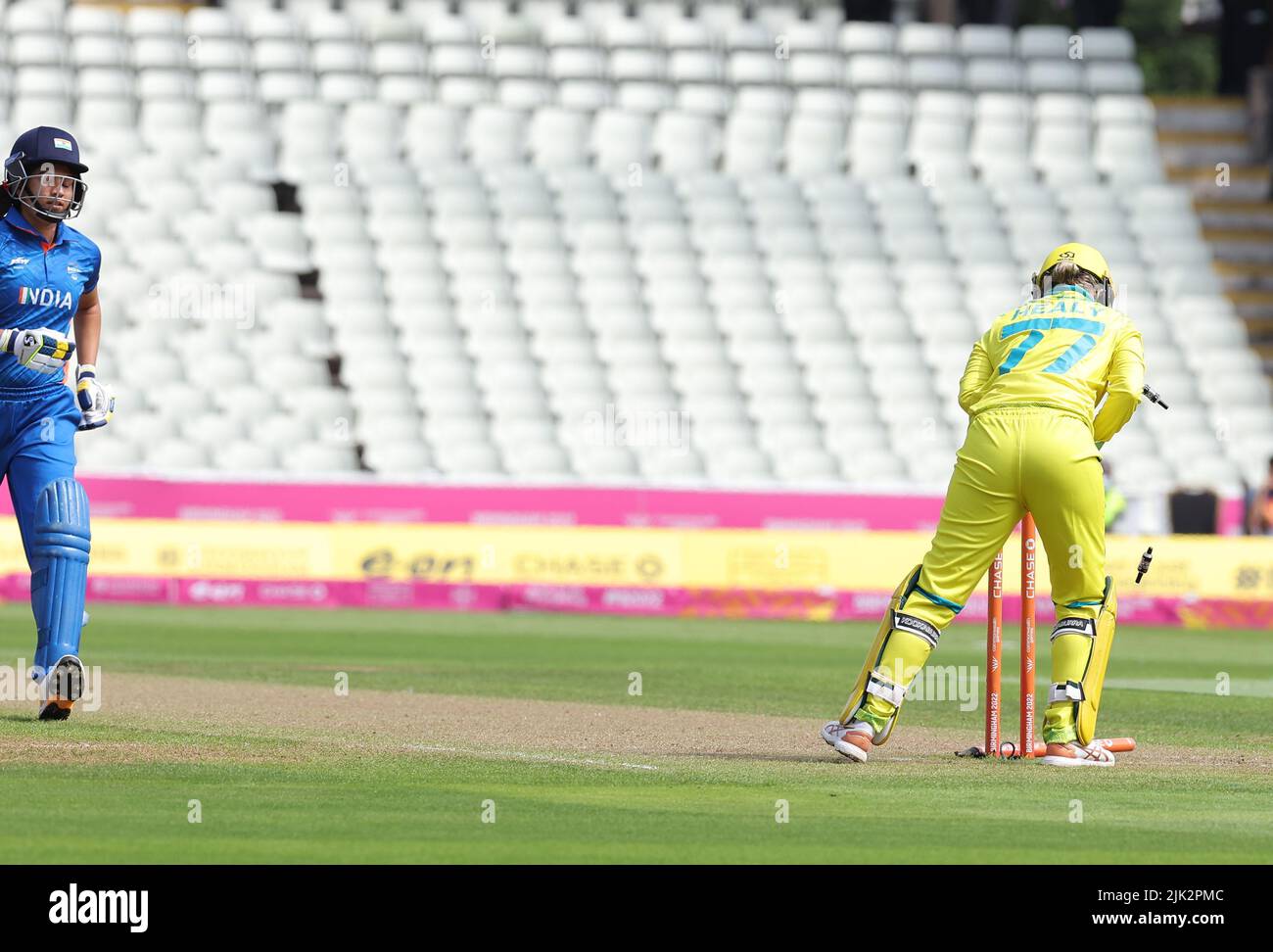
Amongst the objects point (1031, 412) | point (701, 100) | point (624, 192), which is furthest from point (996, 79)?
point (1031, 412)

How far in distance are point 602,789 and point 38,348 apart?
3.67 meters

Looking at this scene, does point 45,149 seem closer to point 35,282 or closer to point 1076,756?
point 35,282

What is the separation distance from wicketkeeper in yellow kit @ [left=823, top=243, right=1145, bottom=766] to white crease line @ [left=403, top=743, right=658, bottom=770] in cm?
94

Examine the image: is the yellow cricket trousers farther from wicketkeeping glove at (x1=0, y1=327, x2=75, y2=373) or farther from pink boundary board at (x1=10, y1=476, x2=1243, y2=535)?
pink boundary board at (x1=10, y1=476, x2=1243, y2=535)

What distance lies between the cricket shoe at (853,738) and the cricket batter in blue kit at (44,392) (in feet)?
11.6

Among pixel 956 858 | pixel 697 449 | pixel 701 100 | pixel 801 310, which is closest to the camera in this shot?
pixel 956 858

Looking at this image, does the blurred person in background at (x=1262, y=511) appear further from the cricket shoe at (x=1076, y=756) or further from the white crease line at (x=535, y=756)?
the white crease line at (x=535, y=756)

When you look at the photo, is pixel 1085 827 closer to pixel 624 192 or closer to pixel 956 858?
pixel 956 858

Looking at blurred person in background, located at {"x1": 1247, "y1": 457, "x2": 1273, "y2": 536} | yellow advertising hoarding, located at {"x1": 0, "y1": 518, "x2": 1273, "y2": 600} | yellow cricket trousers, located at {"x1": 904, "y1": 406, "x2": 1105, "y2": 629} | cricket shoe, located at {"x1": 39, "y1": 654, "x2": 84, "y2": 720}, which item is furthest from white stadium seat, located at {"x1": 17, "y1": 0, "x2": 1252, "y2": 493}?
cricket shoe, located at {"x1": 39, "y1": 654, "x2": 84, "y2": 720}

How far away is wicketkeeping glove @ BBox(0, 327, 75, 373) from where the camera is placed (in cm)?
1070

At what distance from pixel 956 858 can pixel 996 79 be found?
99.4ft
